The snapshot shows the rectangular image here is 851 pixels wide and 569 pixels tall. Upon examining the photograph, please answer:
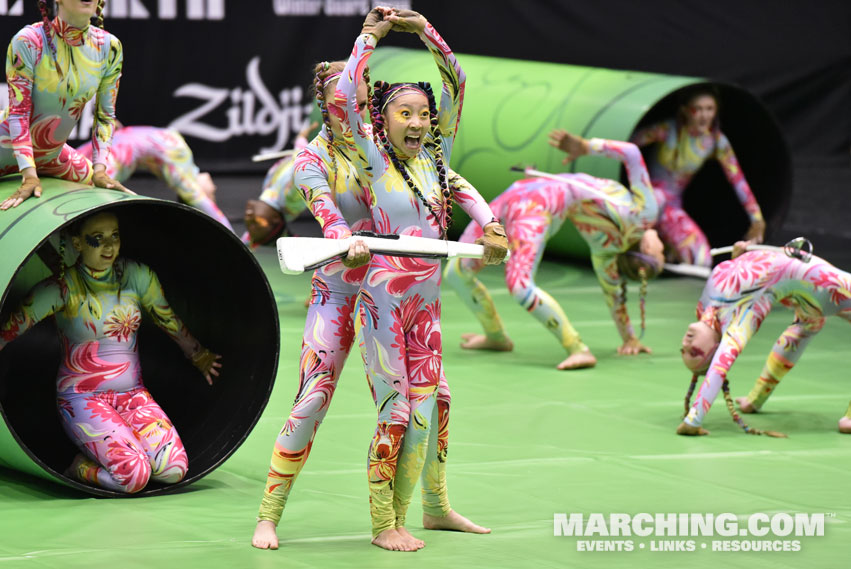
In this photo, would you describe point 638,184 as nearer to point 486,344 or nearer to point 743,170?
point 486,344

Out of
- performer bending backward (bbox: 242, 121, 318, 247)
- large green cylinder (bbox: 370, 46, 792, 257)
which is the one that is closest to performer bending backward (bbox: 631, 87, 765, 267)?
large green cylinder (bbox: 370, 46, 792, 257)

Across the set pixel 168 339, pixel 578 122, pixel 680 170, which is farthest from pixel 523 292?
pixel 680 170

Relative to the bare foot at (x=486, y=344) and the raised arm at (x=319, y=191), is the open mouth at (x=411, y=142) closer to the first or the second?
the raised arm at (x=319, y=191)

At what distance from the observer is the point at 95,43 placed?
598cm

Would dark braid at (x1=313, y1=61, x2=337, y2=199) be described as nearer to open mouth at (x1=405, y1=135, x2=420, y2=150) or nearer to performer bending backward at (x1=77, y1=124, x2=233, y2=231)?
open mouth at (x1=405, y1=135, x2=420, y2=150)

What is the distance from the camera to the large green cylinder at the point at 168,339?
18.3ft

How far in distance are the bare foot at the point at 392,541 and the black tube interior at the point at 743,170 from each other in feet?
21.7

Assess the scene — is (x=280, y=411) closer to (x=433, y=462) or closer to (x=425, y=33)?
(x=433, y=462)

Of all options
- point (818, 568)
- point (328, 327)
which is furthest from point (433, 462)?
point (818, 568)

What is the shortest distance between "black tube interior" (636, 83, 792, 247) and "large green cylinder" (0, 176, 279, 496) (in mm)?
5503

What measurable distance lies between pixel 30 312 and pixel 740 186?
6.12 metres

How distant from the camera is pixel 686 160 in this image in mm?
10602

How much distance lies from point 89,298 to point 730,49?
10396 mm

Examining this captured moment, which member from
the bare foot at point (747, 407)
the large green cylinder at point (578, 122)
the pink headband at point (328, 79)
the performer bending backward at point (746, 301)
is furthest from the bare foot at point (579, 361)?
the pink headband at point (328, 79)
